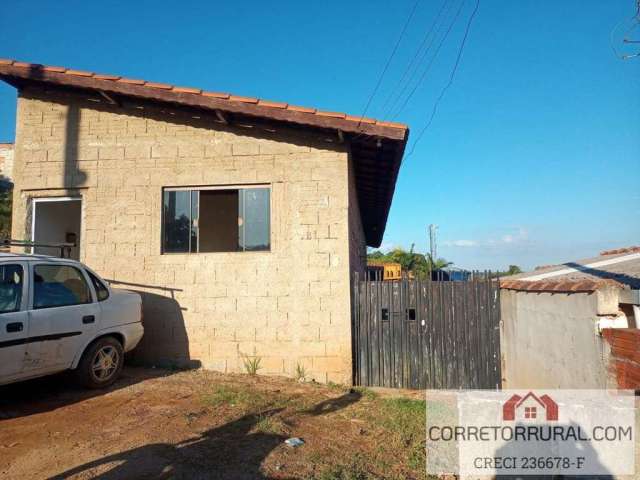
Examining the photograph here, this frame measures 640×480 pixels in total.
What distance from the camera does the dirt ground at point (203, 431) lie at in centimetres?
374

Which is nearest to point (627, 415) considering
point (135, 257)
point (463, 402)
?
point (463, 402)

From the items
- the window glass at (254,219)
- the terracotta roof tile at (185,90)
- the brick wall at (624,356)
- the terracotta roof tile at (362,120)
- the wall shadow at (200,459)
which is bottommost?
the wall shadow at (200,459)

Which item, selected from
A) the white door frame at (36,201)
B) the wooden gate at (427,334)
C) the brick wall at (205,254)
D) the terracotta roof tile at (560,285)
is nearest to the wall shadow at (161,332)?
the brick wall at (205,254)

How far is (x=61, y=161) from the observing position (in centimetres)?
772

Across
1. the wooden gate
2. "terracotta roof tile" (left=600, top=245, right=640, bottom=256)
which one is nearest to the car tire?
the wooden gate

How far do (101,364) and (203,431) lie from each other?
2255mm

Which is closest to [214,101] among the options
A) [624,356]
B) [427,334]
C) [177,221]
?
[177,221]

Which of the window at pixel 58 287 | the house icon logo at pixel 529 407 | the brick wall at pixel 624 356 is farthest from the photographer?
the window at pixel 58 287

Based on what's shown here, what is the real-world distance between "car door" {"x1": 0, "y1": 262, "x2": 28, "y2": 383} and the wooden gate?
4.64 meters

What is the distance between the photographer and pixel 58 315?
209 inches

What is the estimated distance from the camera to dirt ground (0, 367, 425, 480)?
3738mm

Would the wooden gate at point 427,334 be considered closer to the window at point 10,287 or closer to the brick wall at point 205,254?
the brick wall at point 205,254

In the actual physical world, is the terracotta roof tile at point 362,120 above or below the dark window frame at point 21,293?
above

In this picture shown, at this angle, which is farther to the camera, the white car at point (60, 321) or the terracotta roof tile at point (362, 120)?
the terracotta roof tile at point (362, 120)
